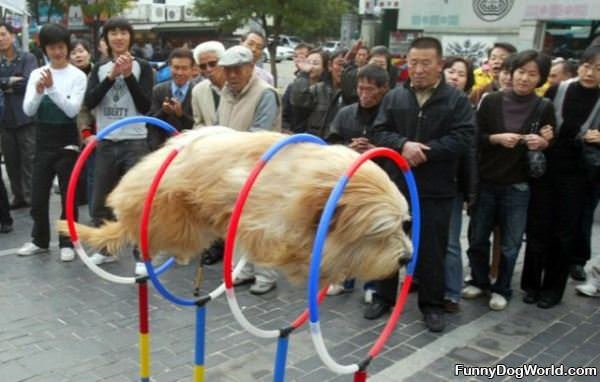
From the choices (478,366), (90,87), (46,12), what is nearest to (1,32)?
(90,87)

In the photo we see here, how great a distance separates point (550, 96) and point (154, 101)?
3734 mm

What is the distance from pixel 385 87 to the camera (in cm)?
478

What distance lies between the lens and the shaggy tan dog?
2424mm

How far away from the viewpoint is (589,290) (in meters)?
5.24

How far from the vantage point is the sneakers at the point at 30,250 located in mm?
5863

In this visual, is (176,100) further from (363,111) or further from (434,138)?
(434,138)

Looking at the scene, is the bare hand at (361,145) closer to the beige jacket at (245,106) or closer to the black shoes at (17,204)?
the beige jacket at (245,106)

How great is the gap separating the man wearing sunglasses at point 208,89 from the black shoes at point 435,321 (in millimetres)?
2405

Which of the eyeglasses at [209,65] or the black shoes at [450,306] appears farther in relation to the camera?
the eyeglasses at [209,65]

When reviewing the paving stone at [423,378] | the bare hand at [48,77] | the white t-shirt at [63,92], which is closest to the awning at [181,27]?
the white t-shirt at [63,92]

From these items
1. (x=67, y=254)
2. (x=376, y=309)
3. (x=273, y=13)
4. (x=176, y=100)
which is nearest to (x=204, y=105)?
(x=176, y=100)

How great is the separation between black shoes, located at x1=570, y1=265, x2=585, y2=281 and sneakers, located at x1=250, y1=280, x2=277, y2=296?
2.90 metres

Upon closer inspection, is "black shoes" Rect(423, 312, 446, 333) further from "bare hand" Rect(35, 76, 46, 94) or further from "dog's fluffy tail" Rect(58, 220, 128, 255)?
"bare hand" Rect(35, 76, 46, 94)

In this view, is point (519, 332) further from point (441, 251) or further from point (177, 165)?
point (177, 165)
